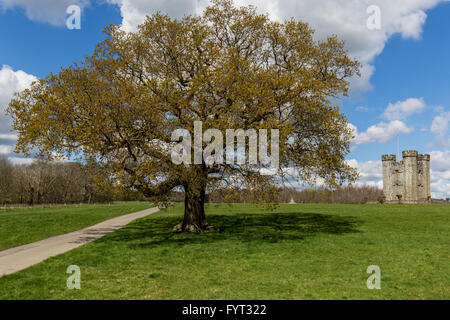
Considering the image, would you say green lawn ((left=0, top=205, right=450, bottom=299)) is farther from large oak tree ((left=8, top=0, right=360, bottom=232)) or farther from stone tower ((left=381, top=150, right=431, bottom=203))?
stone tower ((left=381, top=150, right=431, bottom=203))

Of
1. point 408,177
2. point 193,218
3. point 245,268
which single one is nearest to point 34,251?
point 193,218

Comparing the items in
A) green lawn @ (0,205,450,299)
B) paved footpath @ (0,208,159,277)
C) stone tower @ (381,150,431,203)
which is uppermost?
stone tower @ (381,150,431,203)

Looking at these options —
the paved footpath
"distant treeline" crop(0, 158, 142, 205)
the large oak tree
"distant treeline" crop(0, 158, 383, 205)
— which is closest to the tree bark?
the large oak tree

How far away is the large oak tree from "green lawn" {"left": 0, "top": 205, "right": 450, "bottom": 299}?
3235 mm

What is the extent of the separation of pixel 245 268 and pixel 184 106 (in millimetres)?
9916

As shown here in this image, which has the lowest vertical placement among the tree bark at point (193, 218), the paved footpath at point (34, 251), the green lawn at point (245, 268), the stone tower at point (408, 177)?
the paved footpath at point (34, 251)

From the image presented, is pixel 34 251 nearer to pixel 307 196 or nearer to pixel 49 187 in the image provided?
pixel 49 187

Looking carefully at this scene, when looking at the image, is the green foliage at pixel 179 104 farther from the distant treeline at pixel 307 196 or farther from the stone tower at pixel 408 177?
the stone tower at pixel 408 177

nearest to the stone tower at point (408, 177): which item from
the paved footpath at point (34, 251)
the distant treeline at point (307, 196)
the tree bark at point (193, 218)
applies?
the distant treeline at point (307, 196)

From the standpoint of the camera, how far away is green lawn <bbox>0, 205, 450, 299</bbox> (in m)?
10.1

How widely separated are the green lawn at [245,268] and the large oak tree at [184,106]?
3.23 metres

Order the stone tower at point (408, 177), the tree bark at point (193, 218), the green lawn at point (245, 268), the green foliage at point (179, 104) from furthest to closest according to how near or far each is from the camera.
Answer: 1. the stone tower at point (408, 177)
2. the tree bark at point (193, 218)
3. the green foliage at point (179, 104)
4. the green lawn at point (245, 268)

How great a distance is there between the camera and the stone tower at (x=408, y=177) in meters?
82.0

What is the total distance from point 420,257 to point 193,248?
10.0m
